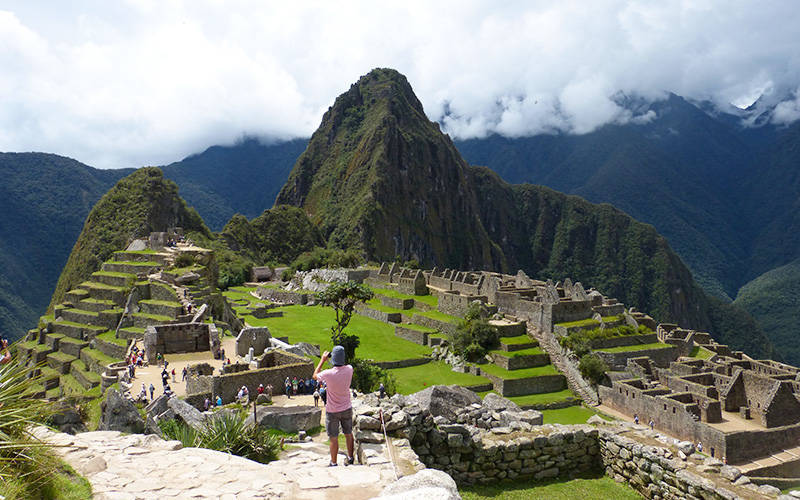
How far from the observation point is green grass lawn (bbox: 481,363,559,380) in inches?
1350

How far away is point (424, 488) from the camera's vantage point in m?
4.93

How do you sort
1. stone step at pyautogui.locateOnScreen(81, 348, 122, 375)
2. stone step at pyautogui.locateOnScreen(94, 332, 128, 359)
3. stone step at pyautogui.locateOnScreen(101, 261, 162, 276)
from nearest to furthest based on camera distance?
stone step at pyautogui.locateOnScreen(94, 332, 128, 359), stone step at pyautogui.locateOnScreen(81, 348, 122, 375), stone step at pyautogui.locateOnScreen(101, 261, 162, 276)

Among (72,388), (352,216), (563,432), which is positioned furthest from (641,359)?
(352,216)

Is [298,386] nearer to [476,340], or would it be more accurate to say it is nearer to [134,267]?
[476,340]

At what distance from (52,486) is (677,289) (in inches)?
7948

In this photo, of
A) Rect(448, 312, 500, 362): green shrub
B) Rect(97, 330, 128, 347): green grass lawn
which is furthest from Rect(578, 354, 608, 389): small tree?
Rect(97, 330, 128, 347): green grass lawn

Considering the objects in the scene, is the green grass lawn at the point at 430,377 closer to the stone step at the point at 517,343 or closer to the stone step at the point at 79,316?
the stone step at the point at 517,343

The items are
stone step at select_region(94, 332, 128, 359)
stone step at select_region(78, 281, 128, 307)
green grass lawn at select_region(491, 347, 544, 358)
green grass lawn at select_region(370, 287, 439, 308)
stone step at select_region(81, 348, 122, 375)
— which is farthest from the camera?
green grass lawn at select_region(370, 287, 439, 308)

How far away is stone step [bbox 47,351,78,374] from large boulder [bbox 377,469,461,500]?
32555 mm

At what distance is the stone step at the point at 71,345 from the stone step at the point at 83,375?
3.06 ft

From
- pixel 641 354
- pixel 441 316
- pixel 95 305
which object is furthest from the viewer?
pixel 441 316

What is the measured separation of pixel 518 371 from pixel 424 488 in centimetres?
3210

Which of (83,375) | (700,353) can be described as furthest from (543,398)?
(83,375)

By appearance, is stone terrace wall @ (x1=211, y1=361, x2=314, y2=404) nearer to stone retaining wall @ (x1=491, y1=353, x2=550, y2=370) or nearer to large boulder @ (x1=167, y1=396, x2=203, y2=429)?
large boulder @ (x1=167, y1=396, x2=203, y2=429)
